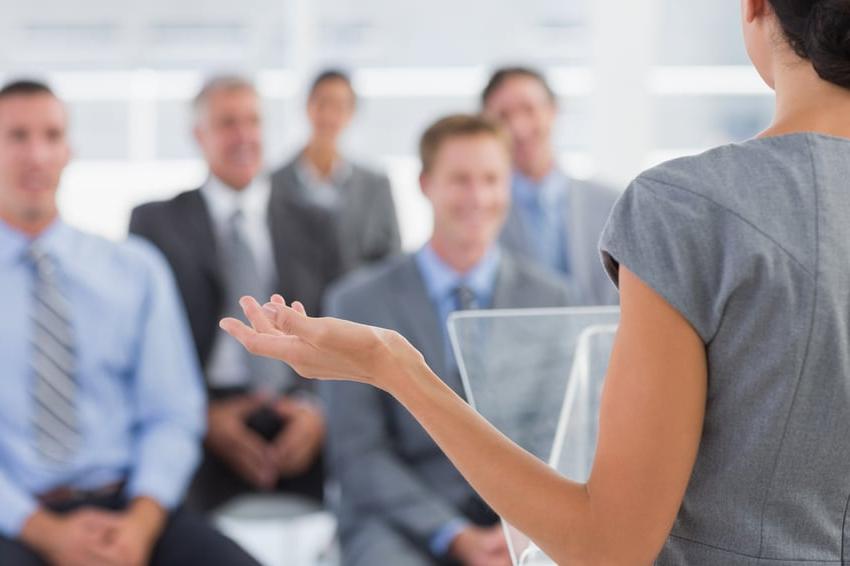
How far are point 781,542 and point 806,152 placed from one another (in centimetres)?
30

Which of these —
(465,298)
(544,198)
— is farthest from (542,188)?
(465,298)

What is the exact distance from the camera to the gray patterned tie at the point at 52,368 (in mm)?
2535

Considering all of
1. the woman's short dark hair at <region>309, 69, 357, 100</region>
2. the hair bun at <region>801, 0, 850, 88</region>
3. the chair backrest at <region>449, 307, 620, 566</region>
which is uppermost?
the hair bun at <region>801, 0, 850, 88</region>

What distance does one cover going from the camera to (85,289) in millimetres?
2689

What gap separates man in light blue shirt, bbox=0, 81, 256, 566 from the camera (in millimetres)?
2426

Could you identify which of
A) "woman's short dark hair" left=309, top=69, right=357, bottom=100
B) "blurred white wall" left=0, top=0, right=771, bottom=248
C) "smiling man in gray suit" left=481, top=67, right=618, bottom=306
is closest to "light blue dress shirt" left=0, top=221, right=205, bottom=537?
"smiling man in gray suit" left=481, top=67, right=618, bottom=306

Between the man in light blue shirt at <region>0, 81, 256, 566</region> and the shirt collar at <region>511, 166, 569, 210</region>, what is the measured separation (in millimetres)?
1232

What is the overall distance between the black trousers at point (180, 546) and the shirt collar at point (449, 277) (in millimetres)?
694

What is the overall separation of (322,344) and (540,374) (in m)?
0.49

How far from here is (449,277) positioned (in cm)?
256

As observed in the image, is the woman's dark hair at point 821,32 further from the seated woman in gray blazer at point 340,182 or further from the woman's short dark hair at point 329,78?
the woman's short dark hair at point 329,78

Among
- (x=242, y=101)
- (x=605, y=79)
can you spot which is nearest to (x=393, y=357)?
(x=242, y=101)

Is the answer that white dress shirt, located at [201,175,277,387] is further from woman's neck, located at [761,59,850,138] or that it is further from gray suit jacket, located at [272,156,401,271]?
woman's neck, located at [761,59,850,138]

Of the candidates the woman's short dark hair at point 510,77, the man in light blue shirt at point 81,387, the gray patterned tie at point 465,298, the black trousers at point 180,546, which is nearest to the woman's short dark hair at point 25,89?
the man in light blue shirt at point 81,387
